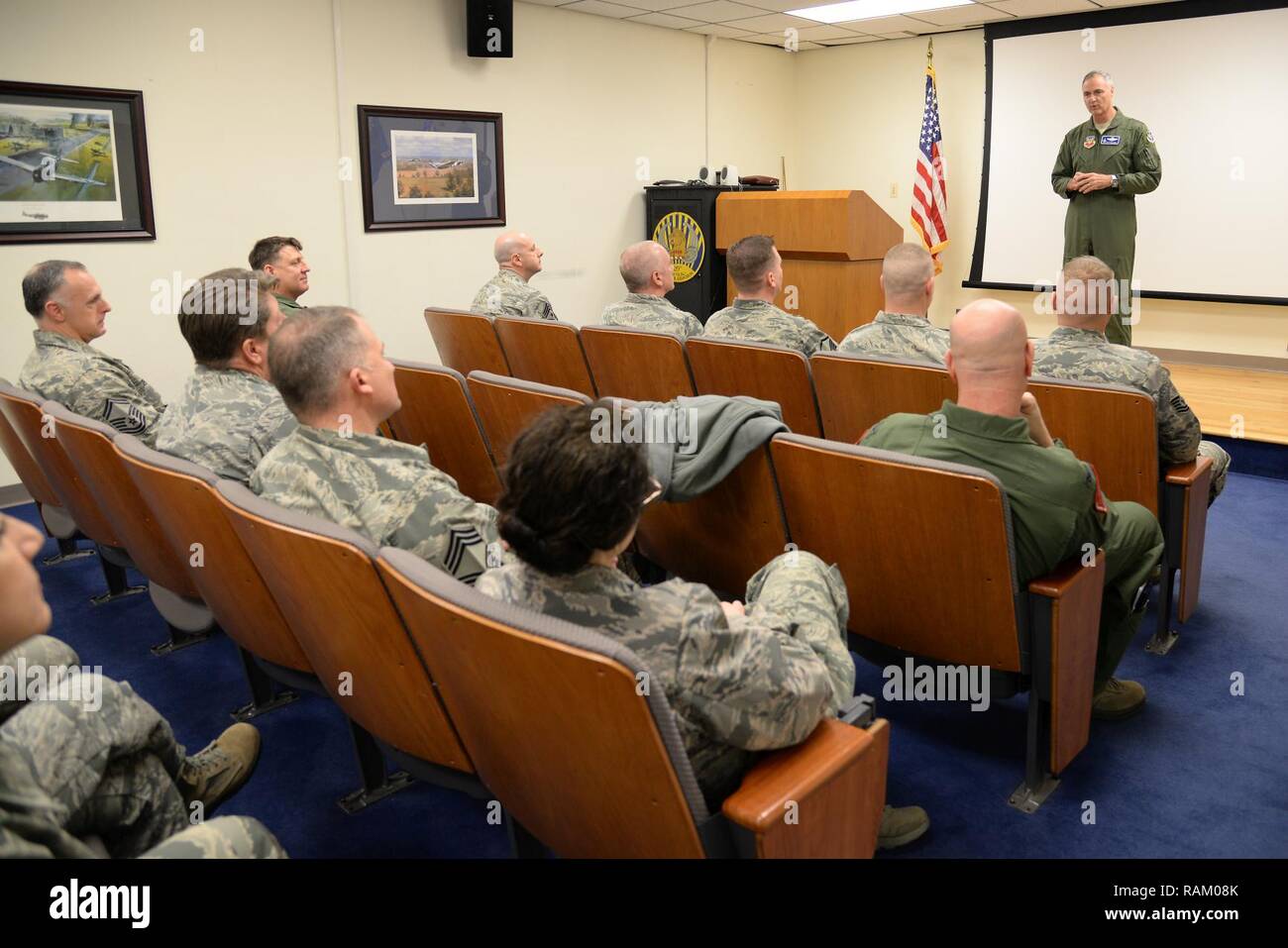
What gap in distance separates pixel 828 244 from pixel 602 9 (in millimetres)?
2484

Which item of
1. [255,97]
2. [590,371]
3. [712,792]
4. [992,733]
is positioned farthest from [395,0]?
[712,792]

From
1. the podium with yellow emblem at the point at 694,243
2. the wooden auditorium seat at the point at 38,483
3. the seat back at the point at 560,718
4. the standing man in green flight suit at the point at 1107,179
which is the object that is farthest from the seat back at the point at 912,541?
the podium with yellow emblem at the point at 694,243

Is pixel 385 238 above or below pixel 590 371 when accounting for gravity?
above

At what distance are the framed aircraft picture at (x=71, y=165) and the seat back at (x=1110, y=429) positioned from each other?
4.72 m

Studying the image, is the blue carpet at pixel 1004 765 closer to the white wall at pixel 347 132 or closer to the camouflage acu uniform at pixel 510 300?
the camouflage acu uniform at pixel 510 300

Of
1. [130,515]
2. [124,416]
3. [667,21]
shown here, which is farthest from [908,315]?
[667,21]

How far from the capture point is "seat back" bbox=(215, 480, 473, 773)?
5.23 ft

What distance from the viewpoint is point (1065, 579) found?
2088mm

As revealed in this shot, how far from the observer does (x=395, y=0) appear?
625 cm

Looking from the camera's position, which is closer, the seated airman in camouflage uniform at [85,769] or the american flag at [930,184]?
the seated airman in camouflage uniform at [85,769]

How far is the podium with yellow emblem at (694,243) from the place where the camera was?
7707 mm

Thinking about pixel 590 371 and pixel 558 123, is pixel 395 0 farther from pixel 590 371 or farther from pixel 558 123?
pixel 590 371

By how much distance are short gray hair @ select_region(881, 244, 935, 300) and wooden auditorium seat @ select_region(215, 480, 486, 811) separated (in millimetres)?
2521
